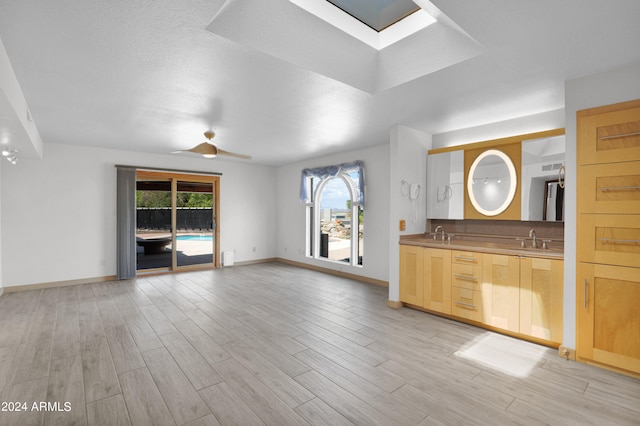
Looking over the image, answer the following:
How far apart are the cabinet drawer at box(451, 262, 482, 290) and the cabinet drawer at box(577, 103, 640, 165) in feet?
4.80

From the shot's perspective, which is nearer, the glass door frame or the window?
the window

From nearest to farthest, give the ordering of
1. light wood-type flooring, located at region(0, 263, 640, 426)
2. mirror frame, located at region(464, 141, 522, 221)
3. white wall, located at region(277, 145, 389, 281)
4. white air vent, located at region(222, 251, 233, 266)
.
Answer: light wood-type flooring, located at region(0, 263, 640, 426) < mirror frame, located at region(464, 141, 522, 221) < white wall, located at region(277, 145, 389, 281) < white air vent, located at region(222, 251, 233, 266)

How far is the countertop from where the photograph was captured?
10.2 ft

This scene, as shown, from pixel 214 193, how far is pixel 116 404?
552 cm

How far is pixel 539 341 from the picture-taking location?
3.03 m

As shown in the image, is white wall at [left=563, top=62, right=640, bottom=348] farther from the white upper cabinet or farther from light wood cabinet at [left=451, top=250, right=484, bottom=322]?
the white upper cabinet

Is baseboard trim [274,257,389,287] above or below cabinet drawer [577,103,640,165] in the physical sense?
below

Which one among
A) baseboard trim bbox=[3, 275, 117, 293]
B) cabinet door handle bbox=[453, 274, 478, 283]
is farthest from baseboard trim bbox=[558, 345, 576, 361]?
baseboard trim bbox=[3, 275, 117, 293]

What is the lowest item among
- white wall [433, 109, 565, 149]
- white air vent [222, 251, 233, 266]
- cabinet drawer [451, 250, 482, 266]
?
white air vent [222, 251, 233, 266]

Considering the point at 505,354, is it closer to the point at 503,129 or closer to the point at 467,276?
the point at 467,276

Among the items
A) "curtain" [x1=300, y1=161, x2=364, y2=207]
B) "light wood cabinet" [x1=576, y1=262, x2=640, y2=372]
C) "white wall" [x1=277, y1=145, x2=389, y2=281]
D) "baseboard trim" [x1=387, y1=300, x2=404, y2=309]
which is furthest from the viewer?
"curtain" [x1=300, y1=161, x2=364, y2=207]

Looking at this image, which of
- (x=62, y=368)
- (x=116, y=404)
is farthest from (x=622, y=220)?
(x=62, y=368)

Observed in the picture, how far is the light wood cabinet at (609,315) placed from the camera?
2420 millimetres

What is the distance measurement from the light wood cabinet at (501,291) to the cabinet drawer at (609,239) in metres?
0.65
